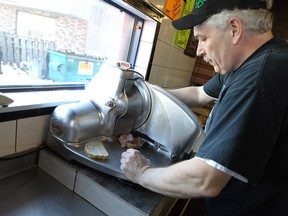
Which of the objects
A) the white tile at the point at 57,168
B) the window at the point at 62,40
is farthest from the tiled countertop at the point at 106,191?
the window at the point at 62,40

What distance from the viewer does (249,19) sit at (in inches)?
22.9

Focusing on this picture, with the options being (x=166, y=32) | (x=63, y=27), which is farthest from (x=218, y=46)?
(x=166, y=32)

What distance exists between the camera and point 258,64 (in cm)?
53

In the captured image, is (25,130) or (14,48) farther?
(14,48)

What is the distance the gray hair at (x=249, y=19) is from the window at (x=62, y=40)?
0.76 m

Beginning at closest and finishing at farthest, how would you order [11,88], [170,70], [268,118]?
[268,118], [11,88], [170,70]

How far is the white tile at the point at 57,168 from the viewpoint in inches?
30.8

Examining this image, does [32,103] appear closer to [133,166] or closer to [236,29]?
[133,166]

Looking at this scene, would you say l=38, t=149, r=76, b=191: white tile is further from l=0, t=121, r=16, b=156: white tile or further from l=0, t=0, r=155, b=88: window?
l=0, t=0, r=155, b=88: window

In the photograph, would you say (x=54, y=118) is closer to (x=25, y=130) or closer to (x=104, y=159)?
(x=25, y=130)

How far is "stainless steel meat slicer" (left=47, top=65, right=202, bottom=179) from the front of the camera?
79cm

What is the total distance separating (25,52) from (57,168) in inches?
21.1

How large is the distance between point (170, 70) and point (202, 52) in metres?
1.19

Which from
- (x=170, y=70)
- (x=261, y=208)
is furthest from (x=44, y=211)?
(x=170, y=70)
